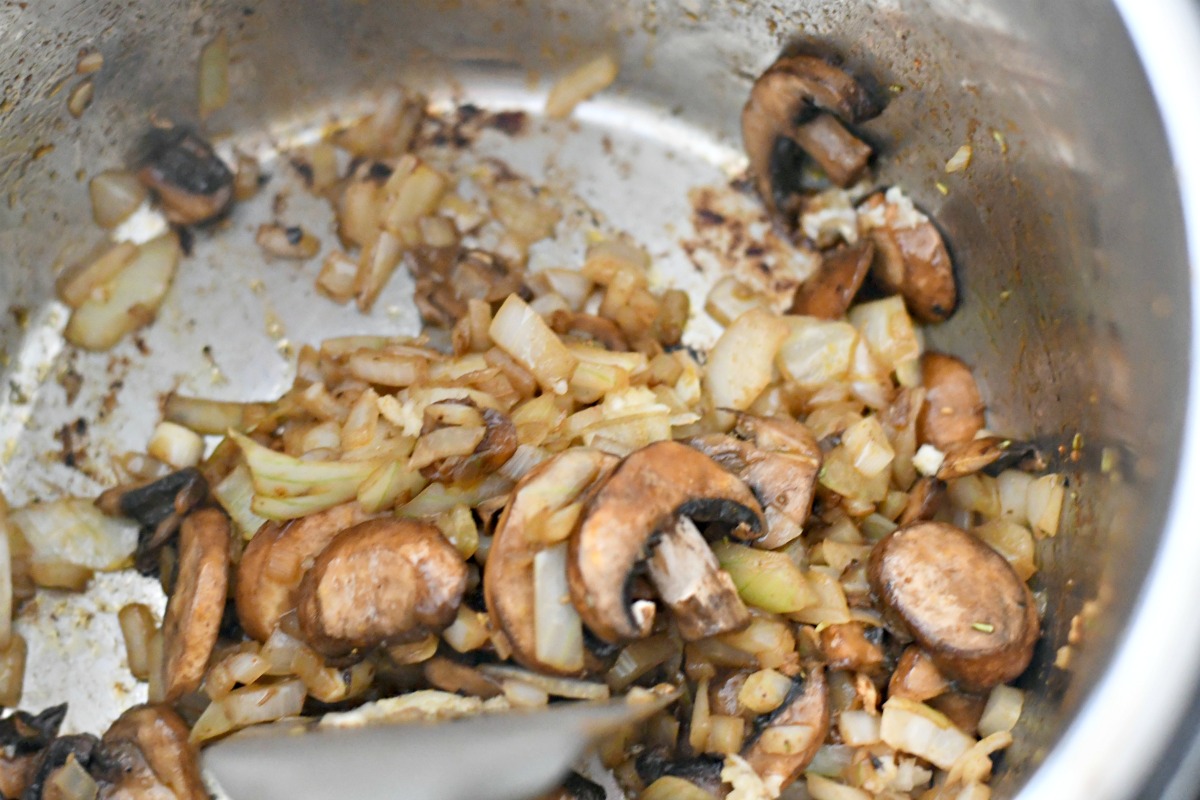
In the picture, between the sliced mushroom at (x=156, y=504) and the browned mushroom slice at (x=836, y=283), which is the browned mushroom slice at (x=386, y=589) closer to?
the sliced mushroom at (x=156, y=504)

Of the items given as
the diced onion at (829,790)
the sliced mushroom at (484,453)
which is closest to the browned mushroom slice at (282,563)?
the sliced mushroom at (484,453)

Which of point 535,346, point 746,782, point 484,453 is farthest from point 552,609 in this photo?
point 535,346

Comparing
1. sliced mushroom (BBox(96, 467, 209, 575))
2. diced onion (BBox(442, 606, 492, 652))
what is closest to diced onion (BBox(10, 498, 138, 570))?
sliced mushroom (BBox(96, 467, 209, 575))

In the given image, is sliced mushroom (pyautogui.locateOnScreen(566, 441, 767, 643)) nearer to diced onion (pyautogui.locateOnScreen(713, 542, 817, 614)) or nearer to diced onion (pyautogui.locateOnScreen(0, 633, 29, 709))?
diced onion (pyautogui.locateOnScreen(713, 542, 817, 614))

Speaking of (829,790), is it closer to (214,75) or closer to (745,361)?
(745,361)

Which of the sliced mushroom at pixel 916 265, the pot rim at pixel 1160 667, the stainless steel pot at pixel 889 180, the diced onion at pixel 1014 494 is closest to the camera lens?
the pot rim at pixel 1160 667
